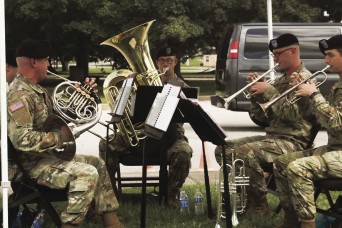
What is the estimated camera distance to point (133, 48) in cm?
629

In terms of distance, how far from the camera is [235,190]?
5.59 m

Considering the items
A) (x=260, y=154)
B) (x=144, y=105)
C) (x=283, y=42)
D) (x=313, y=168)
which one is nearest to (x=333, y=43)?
(x=283, y=42)

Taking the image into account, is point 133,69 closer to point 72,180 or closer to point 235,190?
point 235,190

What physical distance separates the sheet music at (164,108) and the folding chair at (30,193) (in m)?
0.81

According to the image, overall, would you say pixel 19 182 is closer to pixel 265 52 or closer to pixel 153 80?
pixel 153 80

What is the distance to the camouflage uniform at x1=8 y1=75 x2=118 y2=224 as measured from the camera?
4738 millimetres

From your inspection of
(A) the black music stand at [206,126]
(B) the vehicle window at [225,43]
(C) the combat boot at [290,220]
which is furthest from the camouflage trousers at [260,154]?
(B) the vehicle window at [225,43]

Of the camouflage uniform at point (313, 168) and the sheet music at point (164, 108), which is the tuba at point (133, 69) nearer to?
the sheet music at point (164, 108)

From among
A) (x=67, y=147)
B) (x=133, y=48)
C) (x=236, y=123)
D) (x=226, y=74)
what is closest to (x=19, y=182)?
(x=67, y=147)

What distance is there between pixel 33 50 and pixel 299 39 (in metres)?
8.94

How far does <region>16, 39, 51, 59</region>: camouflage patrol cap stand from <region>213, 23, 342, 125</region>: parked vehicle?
798 cm

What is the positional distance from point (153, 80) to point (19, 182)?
173cm

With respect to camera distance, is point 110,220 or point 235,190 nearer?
point 110,220

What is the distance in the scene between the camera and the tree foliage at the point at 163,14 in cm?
2378
